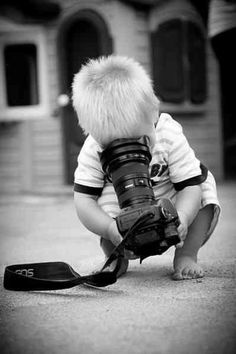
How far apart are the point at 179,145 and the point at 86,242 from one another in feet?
0.92

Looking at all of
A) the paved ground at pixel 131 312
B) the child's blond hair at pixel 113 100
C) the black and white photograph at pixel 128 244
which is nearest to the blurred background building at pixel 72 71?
the black and white photograph at pixel 128 244

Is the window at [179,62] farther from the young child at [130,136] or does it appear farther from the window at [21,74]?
the young child at [130,136]

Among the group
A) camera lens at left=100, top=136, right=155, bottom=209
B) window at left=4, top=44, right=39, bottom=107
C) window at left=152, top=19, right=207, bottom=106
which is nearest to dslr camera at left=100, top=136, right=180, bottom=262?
camera lens at left=100, top=136, right=155, bottom=209

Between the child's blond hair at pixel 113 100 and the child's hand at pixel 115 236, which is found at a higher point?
the child's blond hair at pixel 113 100

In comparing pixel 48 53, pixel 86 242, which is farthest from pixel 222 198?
pixel 48 53

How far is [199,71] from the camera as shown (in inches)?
61.4

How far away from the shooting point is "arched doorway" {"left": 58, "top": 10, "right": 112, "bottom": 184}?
4.80ft

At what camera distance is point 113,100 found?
16.2 inches

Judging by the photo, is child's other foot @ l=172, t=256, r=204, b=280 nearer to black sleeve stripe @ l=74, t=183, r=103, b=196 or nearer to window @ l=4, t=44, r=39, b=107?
black sleeve stripe @ l=74, t=183, r=103, b=196

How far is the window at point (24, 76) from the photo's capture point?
1.43m

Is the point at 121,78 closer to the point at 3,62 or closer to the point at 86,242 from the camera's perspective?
the point at 86,242

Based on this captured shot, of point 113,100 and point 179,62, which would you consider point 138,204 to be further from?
point 179,62

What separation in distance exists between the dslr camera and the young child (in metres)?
0.01

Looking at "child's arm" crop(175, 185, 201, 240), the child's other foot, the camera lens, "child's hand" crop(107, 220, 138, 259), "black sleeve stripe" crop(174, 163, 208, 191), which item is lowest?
the child's other foot
